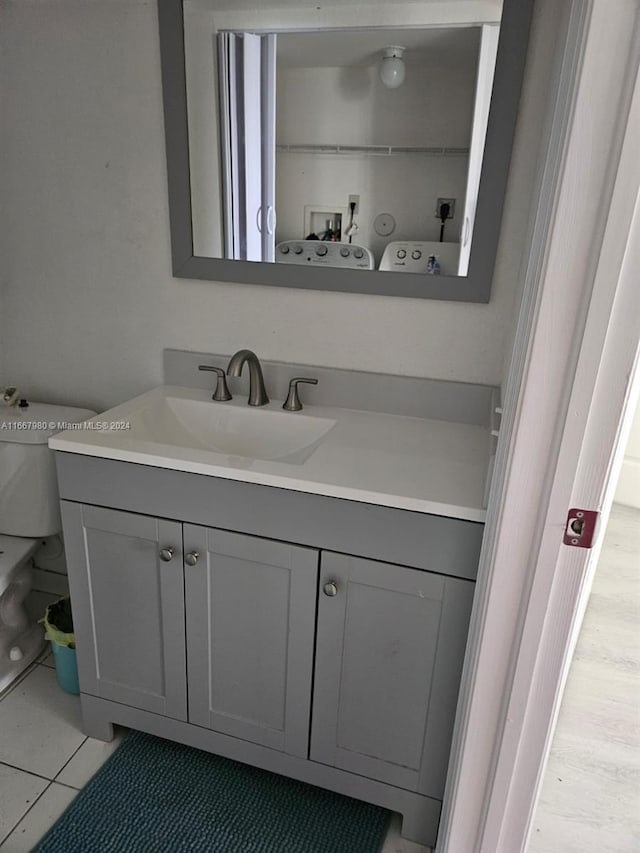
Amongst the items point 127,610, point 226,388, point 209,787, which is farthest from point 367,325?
point 209,787

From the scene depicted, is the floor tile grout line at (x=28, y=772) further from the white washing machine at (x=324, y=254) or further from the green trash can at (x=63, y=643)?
the white washing machine at (x=324, y=254)

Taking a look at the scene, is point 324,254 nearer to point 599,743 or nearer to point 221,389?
point 221,389

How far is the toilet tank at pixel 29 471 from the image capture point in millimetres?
1693

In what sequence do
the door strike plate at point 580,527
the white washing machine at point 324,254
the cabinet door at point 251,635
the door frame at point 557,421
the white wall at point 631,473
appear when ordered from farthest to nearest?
1. the white wall at point 631,473
2. the white washing machine at point 324,254
3. the cabinet door at point 251,635
4. the door strike plate at point 580,527
5. the door frame at point 557,421

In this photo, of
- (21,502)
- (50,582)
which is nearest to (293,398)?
(21,502)

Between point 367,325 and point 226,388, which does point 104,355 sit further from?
point 367,325

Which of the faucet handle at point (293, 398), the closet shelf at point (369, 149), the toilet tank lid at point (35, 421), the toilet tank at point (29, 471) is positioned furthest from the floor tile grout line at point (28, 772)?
the closet shelf at point (369, 149)

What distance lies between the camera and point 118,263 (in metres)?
1.74

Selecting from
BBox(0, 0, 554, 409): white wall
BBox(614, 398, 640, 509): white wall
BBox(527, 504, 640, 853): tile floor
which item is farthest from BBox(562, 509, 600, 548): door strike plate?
BBox(614, 398, 640, 509): white wall

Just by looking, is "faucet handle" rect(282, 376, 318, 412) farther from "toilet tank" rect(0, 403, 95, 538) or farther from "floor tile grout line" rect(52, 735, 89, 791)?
"floor tile grout line" rect(52, 735, 89, 791)

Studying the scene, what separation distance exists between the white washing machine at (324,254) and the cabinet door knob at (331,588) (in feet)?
2.54

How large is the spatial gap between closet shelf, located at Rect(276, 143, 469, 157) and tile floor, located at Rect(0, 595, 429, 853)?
1578 millimetres

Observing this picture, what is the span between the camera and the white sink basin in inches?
61.8

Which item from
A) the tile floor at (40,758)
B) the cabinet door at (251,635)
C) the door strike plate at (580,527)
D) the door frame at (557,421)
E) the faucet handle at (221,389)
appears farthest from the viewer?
the faucet handle at (221,389)
